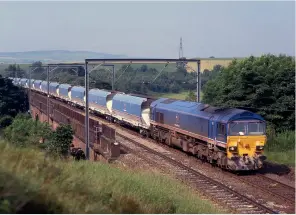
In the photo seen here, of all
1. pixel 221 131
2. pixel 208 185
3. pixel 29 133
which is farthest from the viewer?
pixel 29 133

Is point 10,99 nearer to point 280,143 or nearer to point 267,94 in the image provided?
point 267,94

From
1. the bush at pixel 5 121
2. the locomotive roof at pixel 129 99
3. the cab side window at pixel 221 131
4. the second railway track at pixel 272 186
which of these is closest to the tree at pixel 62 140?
the locomotive roof at pixel 129 99

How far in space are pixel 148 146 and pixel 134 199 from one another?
1761 centimetres

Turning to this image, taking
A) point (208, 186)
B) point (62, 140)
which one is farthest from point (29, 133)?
point (208, 186)

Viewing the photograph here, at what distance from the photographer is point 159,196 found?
12203 mm

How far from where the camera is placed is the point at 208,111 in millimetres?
22500

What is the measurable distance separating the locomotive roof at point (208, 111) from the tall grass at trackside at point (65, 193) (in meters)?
6.87

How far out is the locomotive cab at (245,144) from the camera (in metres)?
19.7

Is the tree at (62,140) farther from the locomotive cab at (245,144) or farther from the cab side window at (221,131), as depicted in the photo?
the locomotive cab at (245,144)

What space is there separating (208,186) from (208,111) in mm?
5626

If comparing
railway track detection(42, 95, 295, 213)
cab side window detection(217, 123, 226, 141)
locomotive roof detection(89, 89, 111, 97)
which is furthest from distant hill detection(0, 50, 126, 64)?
cab side window detection(217, 123, 226, 141)

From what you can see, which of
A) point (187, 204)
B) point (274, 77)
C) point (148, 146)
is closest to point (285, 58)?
point (274, 77)

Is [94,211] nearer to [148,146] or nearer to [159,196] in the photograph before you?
[159,196]

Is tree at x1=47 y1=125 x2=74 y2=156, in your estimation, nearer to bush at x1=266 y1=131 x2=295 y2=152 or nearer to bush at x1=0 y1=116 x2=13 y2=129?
bush at x1=266 y1=131 x2=295 y2=152
